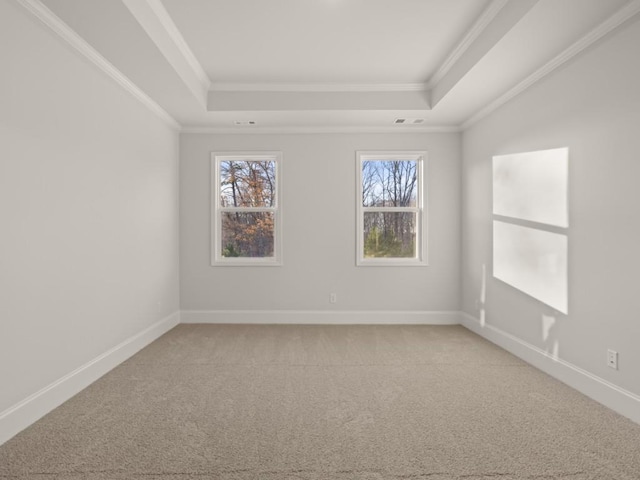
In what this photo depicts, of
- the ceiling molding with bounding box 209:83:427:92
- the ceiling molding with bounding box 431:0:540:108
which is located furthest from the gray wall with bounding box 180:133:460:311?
the ceiling molding with bounding box 431:0:540:108

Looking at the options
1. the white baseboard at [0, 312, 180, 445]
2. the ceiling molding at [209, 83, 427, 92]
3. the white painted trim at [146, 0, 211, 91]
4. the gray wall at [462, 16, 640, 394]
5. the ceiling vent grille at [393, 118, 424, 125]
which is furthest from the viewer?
the ceiling vent grille at [393, 118, 424, 125]

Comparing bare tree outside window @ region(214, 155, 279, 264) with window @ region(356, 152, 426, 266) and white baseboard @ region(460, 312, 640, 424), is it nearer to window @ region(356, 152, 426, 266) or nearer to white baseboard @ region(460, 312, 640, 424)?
window @ region(356, 152, 426, 266)

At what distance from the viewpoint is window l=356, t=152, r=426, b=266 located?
5109 millimetres

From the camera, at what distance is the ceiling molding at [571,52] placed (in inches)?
92.1

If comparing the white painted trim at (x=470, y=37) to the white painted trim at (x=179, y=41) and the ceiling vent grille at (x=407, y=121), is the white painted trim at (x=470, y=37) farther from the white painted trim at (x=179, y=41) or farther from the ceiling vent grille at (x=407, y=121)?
the white painted trim at (x=179, y=41)

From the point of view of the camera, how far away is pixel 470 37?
10.3ft

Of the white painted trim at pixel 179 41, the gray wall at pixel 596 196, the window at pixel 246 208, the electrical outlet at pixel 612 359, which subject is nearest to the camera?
the gray wall at pixel 596 196

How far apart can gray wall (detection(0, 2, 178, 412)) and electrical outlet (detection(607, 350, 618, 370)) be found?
3779mm

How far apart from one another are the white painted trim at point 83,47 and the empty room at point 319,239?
0.06 feet

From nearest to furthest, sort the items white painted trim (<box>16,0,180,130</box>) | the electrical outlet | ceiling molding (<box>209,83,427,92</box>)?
white painted trim (<box>16,0,180,130</box>)
the electrical outlet
ceiling molding (<box>209,83,427,92</box>)

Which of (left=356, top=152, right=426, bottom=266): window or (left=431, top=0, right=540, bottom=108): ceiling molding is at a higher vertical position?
(left=431, top=0, right=540, bottom=108): ceiling molding

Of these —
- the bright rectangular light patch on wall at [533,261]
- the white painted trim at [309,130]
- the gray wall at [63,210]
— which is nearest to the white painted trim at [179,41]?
the gray wall at [63,210]

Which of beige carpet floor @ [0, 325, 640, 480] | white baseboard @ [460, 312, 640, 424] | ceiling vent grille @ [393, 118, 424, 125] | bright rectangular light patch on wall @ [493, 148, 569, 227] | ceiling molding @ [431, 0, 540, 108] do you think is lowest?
beige carpet floor @ [0, 325, 640, 480]

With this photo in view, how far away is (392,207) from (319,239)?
109cm
